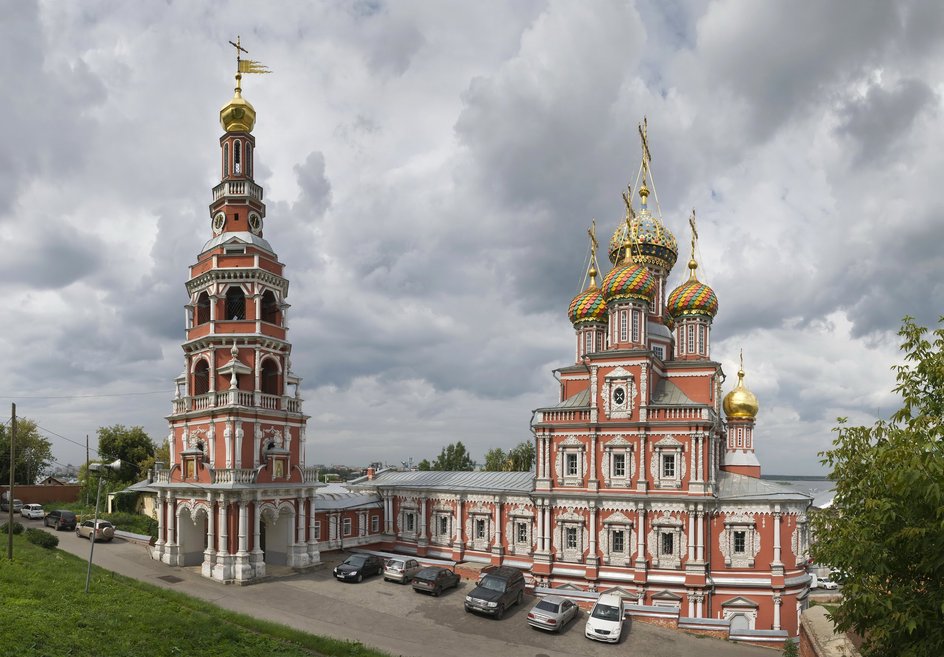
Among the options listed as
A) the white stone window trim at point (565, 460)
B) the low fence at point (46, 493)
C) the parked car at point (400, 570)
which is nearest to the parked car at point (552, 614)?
the parked car at point (400, 570)

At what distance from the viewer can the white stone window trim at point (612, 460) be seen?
29.8 m

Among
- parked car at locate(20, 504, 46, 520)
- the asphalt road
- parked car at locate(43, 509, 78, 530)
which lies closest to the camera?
the asphalt road

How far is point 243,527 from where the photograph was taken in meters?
27.1

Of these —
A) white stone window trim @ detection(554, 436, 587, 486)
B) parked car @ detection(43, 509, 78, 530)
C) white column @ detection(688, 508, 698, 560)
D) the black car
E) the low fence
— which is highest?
white stone window trim @ detection(554, 436, 587, 486)

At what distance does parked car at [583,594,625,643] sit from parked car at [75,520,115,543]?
27.2 m

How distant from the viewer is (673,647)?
69.2 ft

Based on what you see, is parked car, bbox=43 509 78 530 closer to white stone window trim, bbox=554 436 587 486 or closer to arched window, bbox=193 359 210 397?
arched window, bbox=193 359 210 397

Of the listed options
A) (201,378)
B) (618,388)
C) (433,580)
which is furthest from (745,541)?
(201,378)

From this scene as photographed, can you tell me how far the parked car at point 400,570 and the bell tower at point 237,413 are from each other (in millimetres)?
4648

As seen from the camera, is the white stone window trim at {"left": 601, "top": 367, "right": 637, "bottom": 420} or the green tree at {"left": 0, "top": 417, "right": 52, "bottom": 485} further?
the green tree at {"left": 0, "top": 417, "right": 52, "bottom": 485}

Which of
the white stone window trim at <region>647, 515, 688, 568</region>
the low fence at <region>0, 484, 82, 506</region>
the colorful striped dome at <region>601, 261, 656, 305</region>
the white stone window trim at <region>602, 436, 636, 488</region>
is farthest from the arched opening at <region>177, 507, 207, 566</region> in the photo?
the low fence at <region>0, 484, 82, 506</region>

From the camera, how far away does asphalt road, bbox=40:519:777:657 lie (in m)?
20.1

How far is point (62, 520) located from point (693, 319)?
40.2 metres

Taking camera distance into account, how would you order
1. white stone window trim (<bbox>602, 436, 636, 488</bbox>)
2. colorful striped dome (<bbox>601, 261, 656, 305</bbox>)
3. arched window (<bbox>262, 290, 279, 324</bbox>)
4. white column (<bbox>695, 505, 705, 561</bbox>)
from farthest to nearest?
1. colorful striped dome (<bbox>601, 261, 656, 305</bbox>)
2. arched window (<bbox>262, 290, 279, 324</bbox>)
3. white stone window trim (<bbox>602, 436, 636, 488</bbox>)
4. white column (<bbox>695, 505, 705, 561</bbox>)
